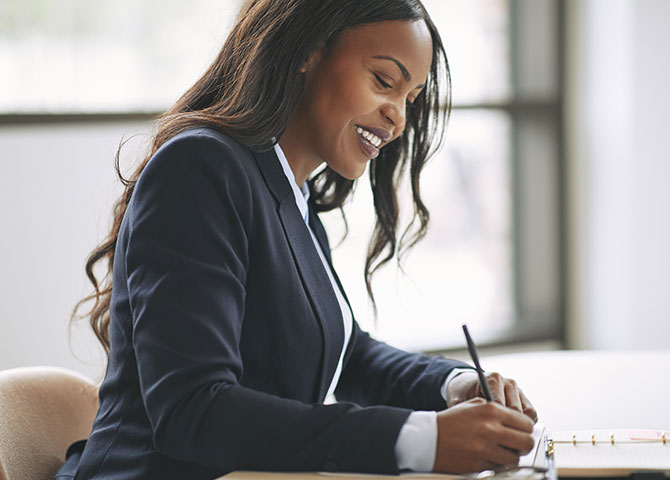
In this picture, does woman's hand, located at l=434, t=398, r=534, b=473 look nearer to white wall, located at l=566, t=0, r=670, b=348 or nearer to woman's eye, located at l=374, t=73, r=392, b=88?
woman's eye, located at l=374, t=73, r=392, b=88

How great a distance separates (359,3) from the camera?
4.27ft

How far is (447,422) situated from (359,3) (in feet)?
2.16

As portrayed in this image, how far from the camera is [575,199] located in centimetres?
344

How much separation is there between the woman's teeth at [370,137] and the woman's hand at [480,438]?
1.75ft

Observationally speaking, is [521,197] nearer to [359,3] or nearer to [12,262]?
[12,262]

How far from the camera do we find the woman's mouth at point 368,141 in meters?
1.38

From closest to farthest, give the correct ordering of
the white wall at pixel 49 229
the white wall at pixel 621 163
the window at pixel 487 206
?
the white wall at pixel 49 229 → the white wall at pixel 621 163 → the window at pixel 487 206

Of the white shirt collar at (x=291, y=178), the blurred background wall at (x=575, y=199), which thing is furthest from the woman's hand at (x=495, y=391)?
the blurred background wall at (x=575, y=199)

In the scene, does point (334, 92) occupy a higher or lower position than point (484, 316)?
higher

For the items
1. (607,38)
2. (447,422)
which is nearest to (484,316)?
(607,38)

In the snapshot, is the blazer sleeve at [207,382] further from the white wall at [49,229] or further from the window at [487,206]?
the window at [487,206]

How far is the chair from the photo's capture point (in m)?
1.29

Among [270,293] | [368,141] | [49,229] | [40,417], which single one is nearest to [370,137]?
[368,141]

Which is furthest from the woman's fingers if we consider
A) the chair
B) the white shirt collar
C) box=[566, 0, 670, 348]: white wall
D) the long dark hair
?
box=[566, 0, 670, 348]: white wall
